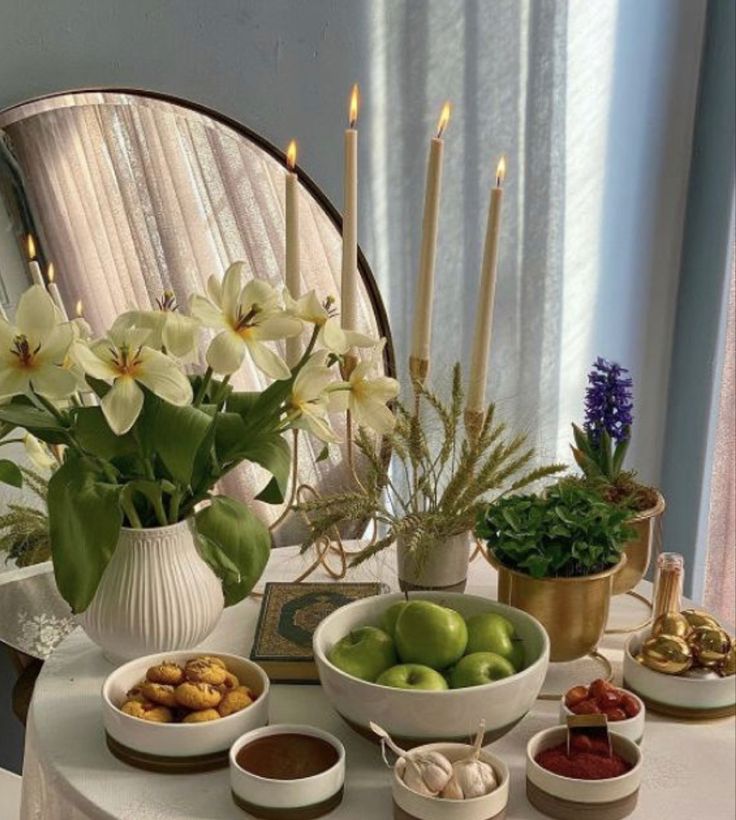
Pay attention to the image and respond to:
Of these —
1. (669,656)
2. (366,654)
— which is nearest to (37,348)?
(366,654)

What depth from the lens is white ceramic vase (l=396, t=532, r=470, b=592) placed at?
1171mm

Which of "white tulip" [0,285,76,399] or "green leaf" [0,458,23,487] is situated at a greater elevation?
"white tulip" [0,285,76,399]

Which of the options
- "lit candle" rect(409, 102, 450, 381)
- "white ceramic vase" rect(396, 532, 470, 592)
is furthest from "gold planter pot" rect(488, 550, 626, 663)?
"lit candle" rect(409, 102, 450, 381)

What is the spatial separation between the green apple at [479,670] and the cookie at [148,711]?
0.77ft

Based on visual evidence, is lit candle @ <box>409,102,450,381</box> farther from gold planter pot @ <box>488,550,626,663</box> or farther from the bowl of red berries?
the bowl of red berries

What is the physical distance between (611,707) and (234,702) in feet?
1.01

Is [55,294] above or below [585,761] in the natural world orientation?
above

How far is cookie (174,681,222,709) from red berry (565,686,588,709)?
29 centimetres

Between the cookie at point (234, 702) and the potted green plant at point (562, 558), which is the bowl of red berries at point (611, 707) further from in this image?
the cookie at point (234, 702)

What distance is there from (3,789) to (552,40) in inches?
52.8

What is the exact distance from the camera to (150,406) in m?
1.00

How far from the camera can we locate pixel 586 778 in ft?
2.91

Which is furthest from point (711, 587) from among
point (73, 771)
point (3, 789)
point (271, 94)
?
point (73, 771)

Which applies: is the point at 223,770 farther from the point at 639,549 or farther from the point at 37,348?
the point at 639,549
